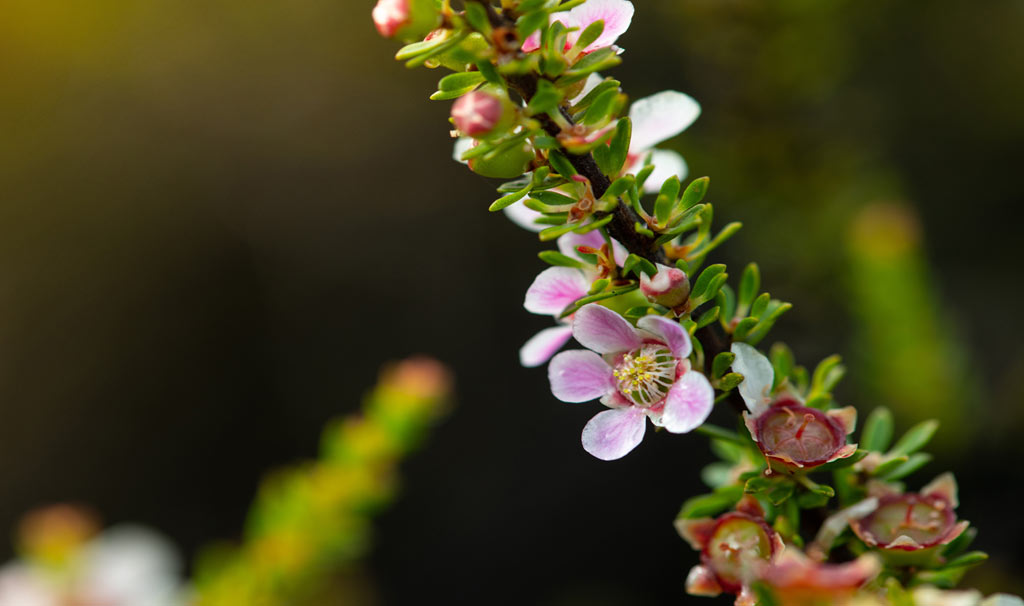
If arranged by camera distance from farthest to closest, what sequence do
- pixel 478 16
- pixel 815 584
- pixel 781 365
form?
pixel 781 365 < pixel 478 16 < pixel 815 584

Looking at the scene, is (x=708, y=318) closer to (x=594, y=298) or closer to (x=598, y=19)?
(x=594, y=298)

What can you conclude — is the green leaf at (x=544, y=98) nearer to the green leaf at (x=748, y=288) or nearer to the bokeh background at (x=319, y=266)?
the green leaf at (x=748, y=288)

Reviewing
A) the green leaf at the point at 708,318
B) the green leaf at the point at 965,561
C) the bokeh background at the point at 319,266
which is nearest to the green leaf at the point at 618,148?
the green leaf at the point at 708,318

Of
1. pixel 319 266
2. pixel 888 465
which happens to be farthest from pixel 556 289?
pixel 319 266

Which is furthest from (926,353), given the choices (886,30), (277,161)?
(277,161)

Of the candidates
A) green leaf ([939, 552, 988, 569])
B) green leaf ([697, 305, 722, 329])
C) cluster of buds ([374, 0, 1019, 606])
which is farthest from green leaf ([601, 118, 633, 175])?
green leaf ([939, 552, 988, 569])

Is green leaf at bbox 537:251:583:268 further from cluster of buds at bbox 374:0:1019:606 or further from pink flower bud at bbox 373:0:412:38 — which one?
pink flower bud at bbox 373:0:412:38
